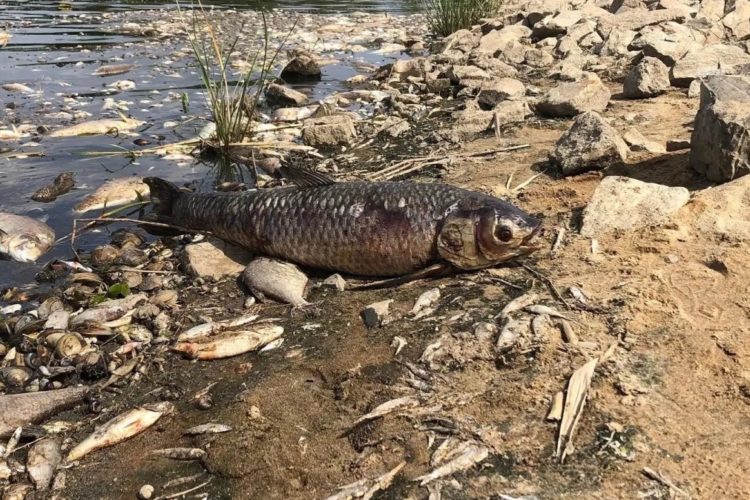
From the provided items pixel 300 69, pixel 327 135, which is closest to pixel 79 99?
pixel 300 69

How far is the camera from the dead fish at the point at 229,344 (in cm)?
407

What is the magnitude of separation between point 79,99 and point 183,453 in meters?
8.85

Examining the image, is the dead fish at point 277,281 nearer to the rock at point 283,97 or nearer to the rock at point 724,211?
the rock at point 724,211

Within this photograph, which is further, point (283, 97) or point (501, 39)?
point (501, 39)

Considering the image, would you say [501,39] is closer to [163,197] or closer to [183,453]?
[163,197]

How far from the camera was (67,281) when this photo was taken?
17.6ft

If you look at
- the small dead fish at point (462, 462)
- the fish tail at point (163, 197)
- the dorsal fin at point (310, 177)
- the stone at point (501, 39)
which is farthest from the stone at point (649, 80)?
the small dead fish at point (462, 462)

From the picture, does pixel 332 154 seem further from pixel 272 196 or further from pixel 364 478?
pixel 364 478

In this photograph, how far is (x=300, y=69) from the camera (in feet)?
40.8

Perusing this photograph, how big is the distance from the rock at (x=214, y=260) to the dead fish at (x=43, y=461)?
6.77 ft

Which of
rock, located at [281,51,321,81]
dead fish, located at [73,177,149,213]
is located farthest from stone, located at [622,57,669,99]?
rock, located at [281,51,321,81]

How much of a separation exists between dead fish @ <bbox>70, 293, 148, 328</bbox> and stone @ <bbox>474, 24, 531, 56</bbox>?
9.52 metres

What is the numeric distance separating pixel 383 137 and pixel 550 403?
5.67 meters

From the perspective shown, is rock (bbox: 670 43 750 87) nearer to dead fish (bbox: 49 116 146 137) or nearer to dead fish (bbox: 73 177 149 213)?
dead fish (bbox: 73 177 149 213)
